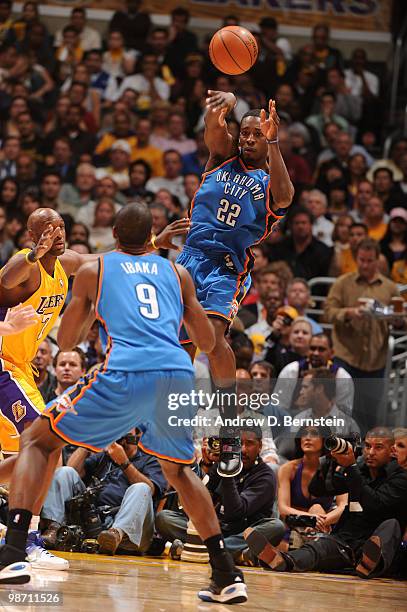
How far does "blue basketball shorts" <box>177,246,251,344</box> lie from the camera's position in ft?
23.7

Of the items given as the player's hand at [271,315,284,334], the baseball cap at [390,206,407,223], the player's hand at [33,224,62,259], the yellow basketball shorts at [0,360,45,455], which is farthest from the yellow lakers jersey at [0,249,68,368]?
the baseball cap at [390,206,407,223]

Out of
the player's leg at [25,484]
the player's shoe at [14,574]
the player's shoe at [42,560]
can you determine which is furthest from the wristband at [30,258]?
the player's shoe at [42,560]

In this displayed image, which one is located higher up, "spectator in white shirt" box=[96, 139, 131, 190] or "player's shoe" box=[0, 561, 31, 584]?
"spectator in white shirt" box=[96, 139, 131, 190]

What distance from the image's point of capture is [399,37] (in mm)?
16203

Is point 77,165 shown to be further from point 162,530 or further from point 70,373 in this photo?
point 162,530

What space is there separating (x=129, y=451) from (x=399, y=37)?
1002 centimetres

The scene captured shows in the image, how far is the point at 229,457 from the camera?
23.8ft

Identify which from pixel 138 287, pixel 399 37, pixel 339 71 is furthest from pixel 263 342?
pixel 399 37

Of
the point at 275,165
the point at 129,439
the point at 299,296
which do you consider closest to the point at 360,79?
the point at 299,296

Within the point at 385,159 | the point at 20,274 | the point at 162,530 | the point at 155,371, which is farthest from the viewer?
the point at 385,159

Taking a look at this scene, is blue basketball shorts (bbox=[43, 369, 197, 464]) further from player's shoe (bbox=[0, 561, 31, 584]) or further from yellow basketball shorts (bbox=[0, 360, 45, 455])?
yellow basketball shorts (bbox=[0, 360, 45, 455])

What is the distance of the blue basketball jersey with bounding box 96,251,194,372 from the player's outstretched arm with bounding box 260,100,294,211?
1522 millimetres

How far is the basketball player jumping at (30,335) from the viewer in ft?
22.0

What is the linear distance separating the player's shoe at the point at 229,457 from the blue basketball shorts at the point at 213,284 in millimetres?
771
